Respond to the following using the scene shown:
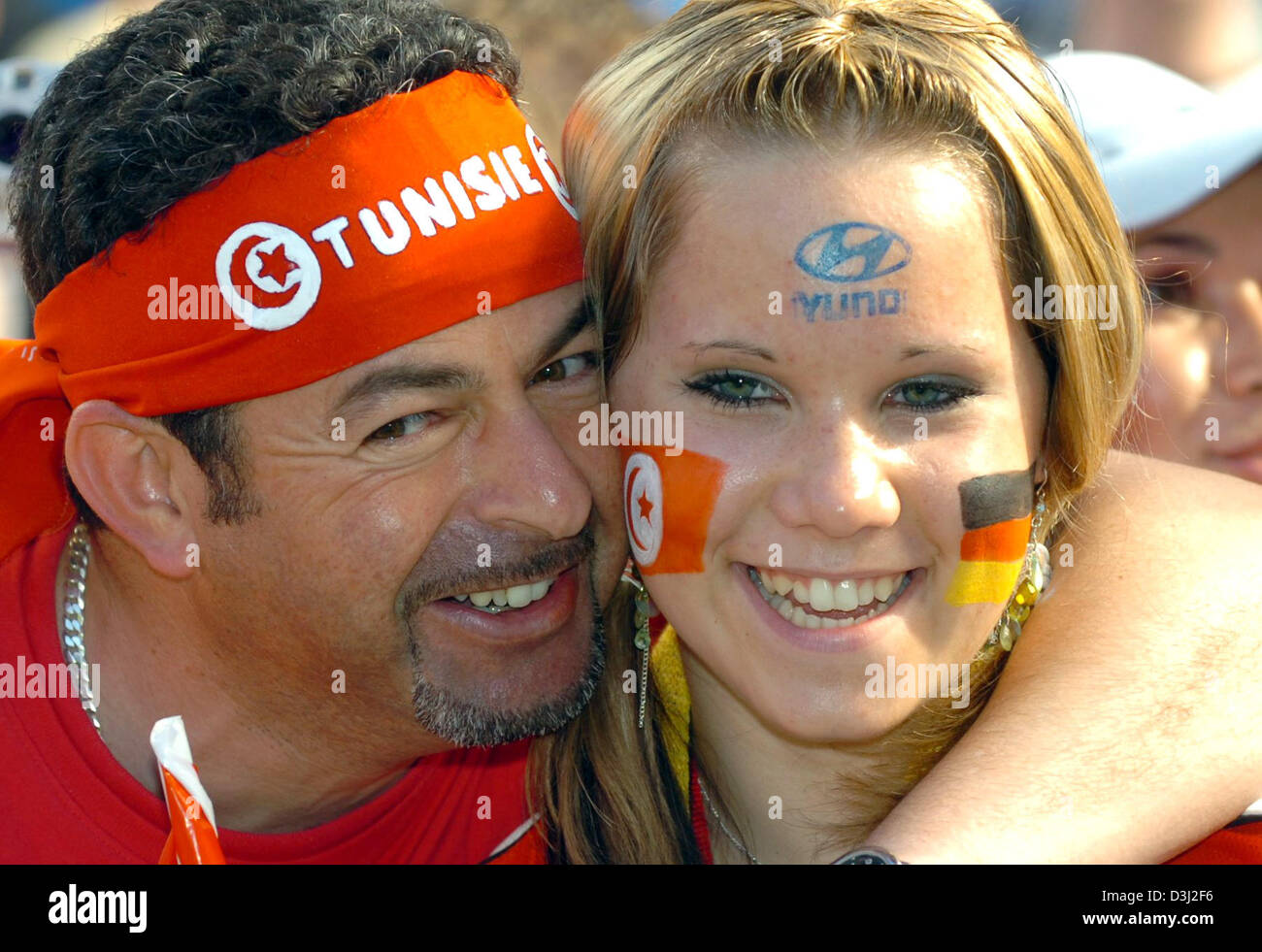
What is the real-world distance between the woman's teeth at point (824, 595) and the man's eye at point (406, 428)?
0.73 m

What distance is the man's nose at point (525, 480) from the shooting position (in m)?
2.74

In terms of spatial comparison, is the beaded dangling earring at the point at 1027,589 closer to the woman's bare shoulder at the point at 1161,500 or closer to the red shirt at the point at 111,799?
the woman's bare shoulder at the point at 1161,500

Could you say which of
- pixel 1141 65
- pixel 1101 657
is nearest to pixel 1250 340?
pixel 1141 65

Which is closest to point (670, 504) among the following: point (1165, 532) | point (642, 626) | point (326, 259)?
point (642, 626)

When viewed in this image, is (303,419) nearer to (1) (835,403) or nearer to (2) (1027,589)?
(1) (835,403)

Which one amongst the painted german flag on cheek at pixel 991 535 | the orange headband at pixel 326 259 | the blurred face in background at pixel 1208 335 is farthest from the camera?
the blurred face in background at pixel 1208 335

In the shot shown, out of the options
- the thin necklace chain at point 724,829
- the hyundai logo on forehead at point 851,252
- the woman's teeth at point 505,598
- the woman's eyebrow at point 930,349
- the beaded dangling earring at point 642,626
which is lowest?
the thin necklace chain at point 724,829

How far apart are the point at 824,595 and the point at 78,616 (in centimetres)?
165

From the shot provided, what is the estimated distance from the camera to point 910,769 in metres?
2.76

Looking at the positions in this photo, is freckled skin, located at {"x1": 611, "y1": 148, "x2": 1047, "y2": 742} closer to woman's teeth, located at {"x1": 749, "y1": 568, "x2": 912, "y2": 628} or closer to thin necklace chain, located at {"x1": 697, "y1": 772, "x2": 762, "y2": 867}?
woman's teeth, located at {"x1": 749, "y1": 568, "x2": 912, "y2": 628}

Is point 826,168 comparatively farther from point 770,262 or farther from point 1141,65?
point 1141,65

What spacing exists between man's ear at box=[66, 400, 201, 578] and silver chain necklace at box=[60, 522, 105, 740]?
271mm

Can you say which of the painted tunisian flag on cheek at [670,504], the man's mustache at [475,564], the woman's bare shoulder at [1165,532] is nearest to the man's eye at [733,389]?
the painted tunisian flag on cheek at [670,504]

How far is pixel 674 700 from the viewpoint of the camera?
2938 mm
